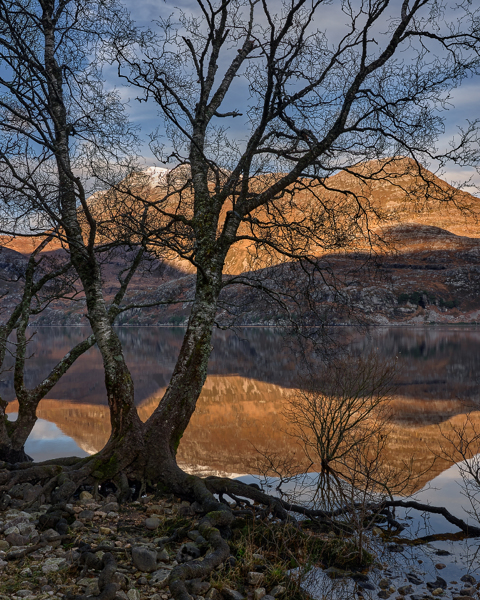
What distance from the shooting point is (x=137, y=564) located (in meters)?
5.20

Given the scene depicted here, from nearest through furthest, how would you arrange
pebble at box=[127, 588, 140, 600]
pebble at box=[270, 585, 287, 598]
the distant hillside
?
pebble at box=[127, 588, 140, 600] → pebble at box=[270, 585, 287, 598] → the distant hillside

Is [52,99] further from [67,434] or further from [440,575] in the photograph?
[67,434]

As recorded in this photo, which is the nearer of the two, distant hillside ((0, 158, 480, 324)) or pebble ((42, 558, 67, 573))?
pebble ((42, 558, 67, 573))

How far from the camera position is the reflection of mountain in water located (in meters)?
17.7

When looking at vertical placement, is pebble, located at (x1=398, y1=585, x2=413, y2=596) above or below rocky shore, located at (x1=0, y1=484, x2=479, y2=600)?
below

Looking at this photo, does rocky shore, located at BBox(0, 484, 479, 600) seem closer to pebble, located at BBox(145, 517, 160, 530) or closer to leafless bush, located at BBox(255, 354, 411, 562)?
pebble, located at BBox(145, 517, 160, 530)

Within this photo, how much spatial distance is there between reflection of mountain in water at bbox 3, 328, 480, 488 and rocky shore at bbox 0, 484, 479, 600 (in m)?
4.38

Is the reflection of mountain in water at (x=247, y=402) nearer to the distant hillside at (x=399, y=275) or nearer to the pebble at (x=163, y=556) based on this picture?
the distant hillside at (x=399, y=275)

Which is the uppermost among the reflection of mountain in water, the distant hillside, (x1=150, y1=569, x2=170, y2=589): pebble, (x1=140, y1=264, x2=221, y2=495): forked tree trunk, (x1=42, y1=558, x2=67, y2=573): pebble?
the distant hillside

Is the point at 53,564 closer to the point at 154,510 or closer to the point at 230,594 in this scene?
the point at 230,594

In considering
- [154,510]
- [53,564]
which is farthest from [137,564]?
[154,510]

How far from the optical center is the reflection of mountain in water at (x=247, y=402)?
17688 millimetres

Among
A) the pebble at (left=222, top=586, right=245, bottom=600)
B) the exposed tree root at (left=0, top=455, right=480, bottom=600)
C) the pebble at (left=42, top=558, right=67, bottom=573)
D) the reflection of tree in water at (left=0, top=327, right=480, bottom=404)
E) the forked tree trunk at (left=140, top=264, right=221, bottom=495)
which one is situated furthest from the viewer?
the reflection of tree in water at (left=0, top=327, right=480, bottom=404)

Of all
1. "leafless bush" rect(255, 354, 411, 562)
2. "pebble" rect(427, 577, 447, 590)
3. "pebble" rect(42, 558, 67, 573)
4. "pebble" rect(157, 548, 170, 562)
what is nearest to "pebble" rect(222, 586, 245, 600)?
"pebble" rect(157, 548, 170, 562)
